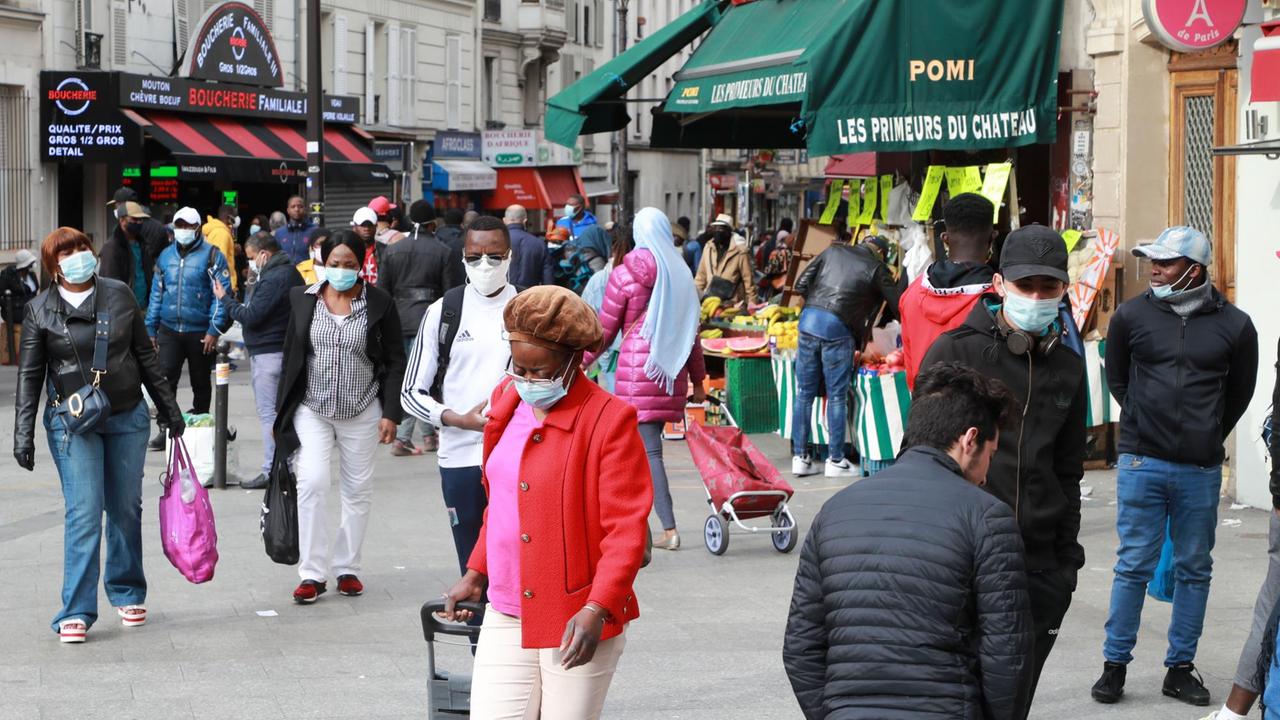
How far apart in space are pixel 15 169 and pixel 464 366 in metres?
21.0

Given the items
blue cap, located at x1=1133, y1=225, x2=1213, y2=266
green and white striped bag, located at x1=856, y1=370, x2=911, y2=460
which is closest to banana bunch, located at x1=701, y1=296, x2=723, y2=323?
green and white striped bag, located at x1=856, y1=370, x2=911, y2=460

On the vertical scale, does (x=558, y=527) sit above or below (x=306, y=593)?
above

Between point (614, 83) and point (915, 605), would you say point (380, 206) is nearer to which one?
point (614, 83)

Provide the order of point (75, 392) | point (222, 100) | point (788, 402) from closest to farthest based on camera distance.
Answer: point (75, 392) < point (788, 402) < point (222, 100)

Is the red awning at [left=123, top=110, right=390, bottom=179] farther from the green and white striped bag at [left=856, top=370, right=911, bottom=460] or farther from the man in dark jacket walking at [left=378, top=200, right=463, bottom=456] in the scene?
the green and white striped bag at [left=856, top=370, right=911, bottom=460]

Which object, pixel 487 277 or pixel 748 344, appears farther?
pixel 748 344

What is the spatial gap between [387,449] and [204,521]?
21.6 ft

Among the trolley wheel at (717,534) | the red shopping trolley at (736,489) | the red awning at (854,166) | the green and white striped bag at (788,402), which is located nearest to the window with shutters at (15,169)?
the red awning at (854,166)

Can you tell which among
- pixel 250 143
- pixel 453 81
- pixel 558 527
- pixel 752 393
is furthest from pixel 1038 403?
pixel 453 81

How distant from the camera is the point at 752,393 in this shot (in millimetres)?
15664

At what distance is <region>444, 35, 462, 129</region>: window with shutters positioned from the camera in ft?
141

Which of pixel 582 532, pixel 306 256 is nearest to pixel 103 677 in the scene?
pixel 582 532

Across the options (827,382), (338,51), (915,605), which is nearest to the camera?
(915,605)

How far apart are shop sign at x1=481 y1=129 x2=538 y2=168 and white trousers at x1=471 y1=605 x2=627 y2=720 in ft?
131
